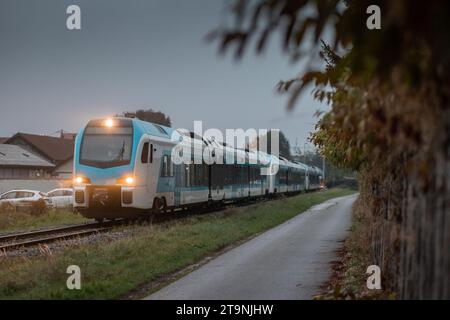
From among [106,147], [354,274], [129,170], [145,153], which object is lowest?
[354,274]

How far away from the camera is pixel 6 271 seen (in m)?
10.6

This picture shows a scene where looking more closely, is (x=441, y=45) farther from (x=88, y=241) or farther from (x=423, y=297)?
(x=88, y=241)

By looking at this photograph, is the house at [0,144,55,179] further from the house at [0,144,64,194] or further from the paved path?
the paved path

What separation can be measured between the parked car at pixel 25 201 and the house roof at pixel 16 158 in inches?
796

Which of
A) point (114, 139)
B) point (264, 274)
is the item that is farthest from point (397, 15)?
point (114, 139)

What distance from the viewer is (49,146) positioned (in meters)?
70.4

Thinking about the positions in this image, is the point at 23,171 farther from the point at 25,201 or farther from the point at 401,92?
the point at 401,92

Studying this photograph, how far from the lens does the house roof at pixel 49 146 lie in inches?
2680

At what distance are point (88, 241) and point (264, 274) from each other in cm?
681

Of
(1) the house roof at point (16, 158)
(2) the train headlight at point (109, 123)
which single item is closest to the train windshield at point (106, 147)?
(2) the train headlight at point (109, 123)

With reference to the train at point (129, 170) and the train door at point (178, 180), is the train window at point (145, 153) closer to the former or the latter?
the train at point (129, 170)

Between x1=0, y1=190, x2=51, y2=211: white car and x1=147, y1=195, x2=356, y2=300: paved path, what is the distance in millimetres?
13820

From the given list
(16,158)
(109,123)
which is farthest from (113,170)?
(16,158)

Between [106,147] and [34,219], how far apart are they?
6.66 metres
